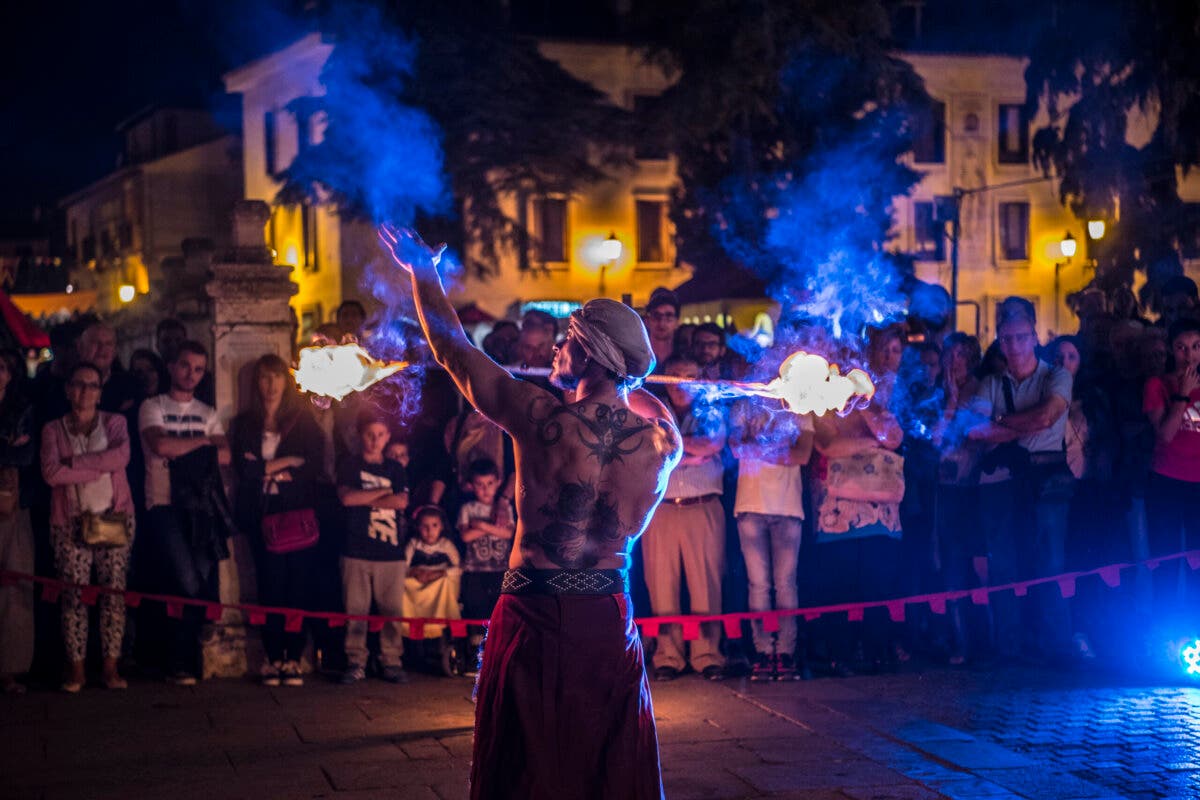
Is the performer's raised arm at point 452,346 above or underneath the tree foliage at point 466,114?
underneath

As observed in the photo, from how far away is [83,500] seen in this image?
336 inches

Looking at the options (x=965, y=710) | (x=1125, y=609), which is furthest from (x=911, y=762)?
(x=1125, y=609)

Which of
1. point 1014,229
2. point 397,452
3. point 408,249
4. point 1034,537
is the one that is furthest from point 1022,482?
point 1014,229

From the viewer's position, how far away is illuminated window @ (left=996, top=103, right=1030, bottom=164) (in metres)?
38.1

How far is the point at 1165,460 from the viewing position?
8867mm

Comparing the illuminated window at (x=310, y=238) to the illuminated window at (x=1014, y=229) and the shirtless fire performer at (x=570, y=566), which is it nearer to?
the illuminated window at (x=1014, y=229)

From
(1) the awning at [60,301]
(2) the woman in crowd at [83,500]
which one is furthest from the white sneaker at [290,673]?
(1) the awning at [60,301]

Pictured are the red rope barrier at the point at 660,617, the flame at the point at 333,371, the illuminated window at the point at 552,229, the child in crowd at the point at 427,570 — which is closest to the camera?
the flame at the point at 333,371

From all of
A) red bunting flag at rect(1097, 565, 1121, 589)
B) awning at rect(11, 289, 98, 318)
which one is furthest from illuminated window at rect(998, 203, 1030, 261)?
red bunting flag at rect(1097, 565, 1121, 589)

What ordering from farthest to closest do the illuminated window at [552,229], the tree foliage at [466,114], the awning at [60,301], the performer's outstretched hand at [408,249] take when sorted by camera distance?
the awning at [60,301] → the illuminated window at [552,229] → the tree foliage at [466,114] → the performer's outstretched hand at [408,249]

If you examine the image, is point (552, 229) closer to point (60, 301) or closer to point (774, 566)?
point (60, 301)

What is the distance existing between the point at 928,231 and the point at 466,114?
58.0 feet

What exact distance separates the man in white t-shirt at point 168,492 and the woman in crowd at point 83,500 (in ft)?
0.68

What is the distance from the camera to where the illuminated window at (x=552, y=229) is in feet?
114
